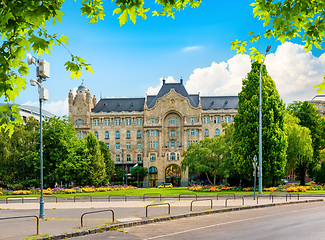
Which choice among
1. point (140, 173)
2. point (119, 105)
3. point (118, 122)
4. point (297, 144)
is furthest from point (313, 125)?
point (119, 105)

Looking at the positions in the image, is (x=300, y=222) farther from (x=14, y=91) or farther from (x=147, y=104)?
(x=147, y=104)

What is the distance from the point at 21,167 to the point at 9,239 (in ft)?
134

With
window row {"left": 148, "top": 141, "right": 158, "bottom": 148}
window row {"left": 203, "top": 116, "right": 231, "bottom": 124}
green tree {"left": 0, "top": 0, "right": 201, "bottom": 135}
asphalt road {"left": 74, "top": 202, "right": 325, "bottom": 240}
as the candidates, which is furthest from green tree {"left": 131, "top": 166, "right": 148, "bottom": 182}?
green tree {"left": 0, "top": 0, "right": 201, "bottom": 135}

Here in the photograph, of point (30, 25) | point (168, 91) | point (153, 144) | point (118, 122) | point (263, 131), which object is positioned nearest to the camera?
point (30, 25)

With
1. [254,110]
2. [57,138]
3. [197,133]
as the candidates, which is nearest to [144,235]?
[254,110]

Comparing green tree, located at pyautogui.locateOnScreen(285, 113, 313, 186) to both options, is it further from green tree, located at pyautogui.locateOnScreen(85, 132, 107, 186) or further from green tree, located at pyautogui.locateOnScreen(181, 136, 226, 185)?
green tree, located at pyautogui.locateOnScreen(85, 132, 107, 186)

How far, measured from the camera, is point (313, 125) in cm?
5572

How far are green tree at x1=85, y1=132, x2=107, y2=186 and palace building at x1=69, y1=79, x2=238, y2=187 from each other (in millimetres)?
30461

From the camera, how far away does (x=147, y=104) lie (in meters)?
91.7

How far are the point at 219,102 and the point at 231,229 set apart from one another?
266 feet

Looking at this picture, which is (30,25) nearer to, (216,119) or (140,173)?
(140,173)

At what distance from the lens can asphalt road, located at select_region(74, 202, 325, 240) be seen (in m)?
12.3

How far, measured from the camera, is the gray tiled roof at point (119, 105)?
92938mm

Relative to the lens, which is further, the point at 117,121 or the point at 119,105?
the point at 119,105
